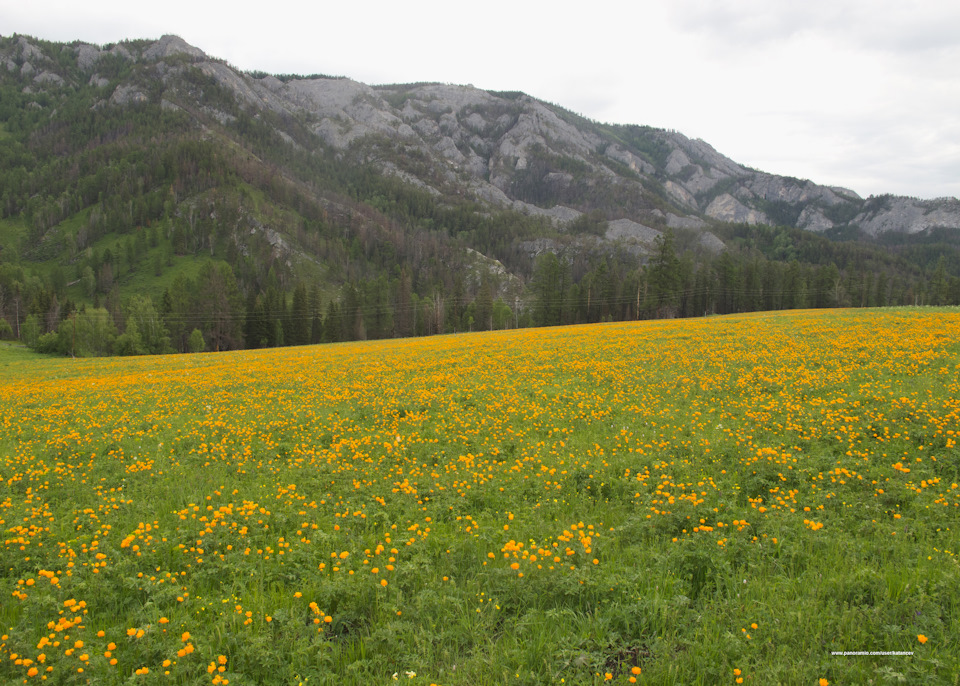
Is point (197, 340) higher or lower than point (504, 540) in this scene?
higher

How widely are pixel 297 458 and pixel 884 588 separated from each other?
1089cm

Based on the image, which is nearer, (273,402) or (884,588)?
(884,588)

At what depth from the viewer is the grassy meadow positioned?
16.2 ft

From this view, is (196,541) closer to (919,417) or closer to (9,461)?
(9,461)

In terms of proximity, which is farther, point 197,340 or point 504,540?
point 197,340

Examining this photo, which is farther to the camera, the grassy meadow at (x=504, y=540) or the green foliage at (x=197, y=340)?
the green foliage at (x=197, y=340)

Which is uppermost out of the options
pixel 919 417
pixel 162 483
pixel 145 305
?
pixel 145 305

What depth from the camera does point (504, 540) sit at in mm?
7395

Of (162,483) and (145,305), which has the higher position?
(145,305)

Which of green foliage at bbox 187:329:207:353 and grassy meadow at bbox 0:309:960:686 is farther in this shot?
green foliage at bbox 187:329:207:353

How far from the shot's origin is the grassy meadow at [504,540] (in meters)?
4.93

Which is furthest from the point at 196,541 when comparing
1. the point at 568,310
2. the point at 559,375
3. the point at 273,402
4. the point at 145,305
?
the point at 145,305

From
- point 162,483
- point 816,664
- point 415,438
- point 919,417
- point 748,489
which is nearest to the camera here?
point 816,664

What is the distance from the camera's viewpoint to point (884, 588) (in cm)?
554
